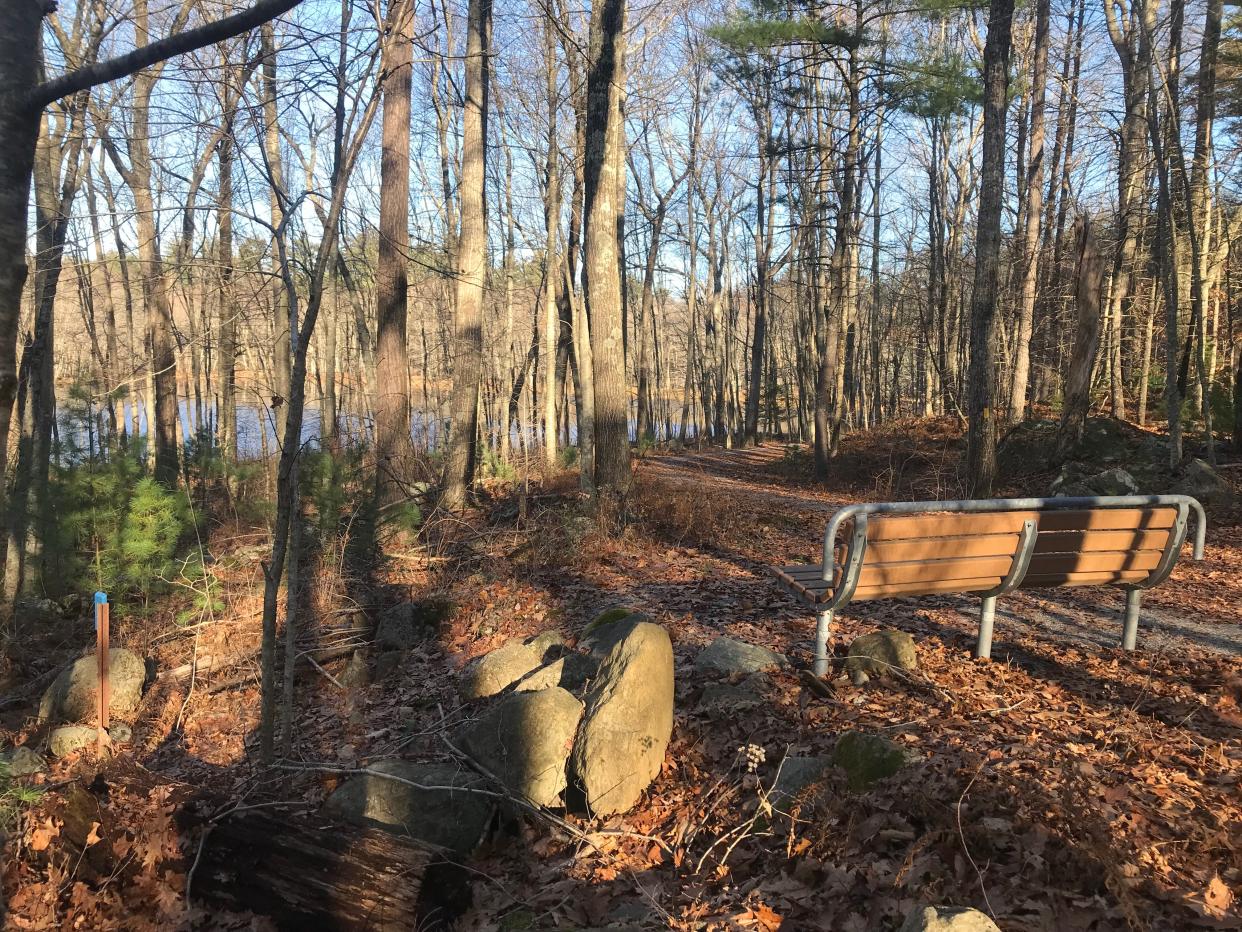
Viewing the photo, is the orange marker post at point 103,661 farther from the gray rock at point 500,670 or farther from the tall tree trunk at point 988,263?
the tall tree trunk at point 988,263

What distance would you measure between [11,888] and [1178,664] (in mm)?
6547

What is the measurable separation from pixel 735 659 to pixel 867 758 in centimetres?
148

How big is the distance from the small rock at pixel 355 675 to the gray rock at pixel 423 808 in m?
2.21

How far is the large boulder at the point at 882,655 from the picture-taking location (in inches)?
184

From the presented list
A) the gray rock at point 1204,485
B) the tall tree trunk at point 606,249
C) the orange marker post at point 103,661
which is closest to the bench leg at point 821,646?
the tall tree trunk at point 606,249

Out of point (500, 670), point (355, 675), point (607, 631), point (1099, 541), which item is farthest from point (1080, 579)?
point (355, 675)

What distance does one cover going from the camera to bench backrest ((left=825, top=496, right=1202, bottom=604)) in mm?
4227

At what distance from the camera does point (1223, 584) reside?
6.78 m

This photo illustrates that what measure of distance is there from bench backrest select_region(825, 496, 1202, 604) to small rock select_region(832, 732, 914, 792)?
88 centimetres

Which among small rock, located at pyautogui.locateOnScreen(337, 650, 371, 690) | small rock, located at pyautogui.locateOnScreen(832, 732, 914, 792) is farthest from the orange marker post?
small rock, located at pyautogui.locateOnScreen(832, 732, 914, 792)

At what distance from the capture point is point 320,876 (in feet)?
11.1

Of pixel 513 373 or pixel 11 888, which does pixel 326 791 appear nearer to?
pixel 11 888

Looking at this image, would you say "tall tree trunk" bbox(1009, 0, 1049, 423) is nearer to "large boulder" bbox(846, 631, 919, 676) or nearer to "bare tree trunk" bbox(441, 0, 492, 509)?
"bare tree trunk" bbox(441, 0, 492, 509)

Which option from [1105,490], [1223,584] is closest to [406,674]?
[1223,584]
